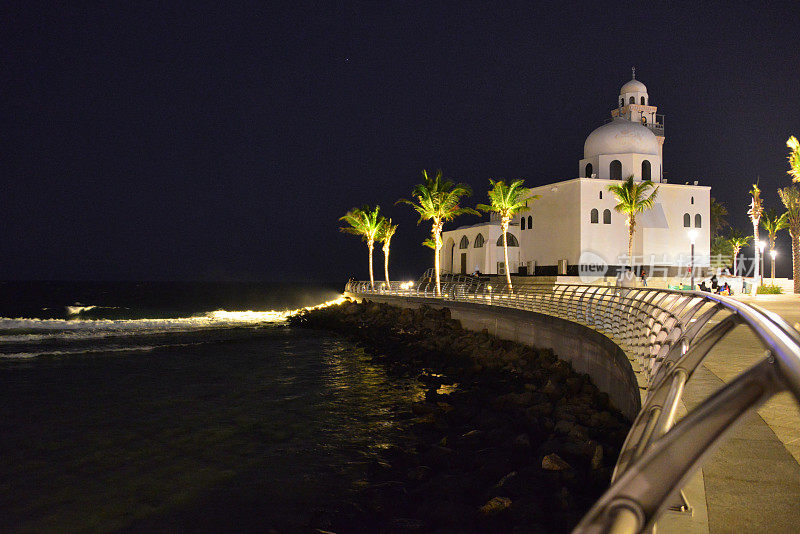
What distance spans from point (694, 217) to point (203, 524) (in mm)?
46267

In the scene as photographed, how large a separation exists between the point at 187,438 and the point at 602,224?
3699 cm

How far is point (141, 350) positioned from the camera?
29125mm

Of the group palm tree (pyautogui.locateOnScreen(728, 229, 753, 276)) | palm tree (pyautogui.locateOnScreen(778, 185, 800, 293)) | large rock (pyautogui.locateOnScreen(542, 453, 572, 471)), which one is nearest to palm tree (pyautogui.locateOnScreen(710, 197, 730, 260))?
palm tree (pyautogui.locateOnScreen(728, 229, 753, 276))

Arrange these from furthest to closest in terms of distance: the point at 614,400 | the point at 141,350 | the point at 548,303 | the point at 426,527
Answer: the point at 141,350
the point at 548,303
the point at 614,400
the point at 426,527

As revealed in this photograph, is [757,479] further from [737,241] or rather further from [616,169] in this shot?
[737,241]

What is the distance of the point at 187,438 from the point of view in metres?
12.6

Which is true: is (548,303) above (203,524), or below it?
above

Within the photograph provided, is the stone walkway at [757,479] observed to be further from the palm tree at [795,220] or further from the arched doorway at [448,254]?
the arched doorway at [448,254]

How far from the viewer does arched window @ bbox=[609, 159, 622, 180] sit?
4609 centimetres

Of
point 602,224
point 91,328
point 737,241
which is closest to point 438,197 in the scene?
point 602,224

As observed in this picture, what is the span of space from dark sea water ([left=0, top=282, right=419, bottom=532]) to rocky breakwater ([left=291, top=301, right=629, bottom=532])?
73 cm

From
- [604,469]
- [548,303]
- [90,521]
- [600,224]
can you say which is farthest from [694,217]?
[90,521]

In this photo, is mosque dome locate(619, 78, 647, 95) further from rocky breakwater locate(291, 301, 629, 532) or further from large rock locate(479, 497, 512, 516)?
large rock locate(479, 497, 512, 516)

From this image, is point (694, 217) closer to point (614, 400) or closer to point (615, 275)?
point (615, 275)
